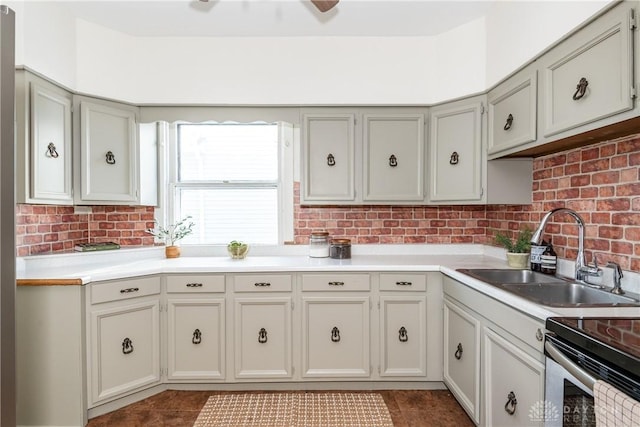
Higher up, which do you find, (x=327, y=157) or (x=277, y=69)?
(x=277, y=69)

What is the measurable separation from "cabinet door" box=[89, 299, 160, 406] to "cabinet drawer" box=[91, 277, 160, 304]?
6 centimetres

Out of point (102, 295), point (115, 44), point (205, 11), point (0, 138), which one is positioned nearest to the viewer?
point (0, 138)

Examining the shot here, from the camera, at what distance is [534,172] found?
249cm

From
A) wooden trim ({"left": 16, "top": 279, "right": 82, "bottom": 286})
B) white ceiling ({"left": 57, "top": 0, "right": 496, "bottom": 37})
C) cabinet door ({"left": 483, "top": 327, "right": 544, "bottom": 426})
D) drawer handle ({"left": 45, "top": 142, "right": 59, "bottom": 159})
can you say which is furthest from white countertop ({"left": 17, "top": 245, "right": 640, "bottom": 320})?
white ceiling ({"left": 57, "top": 0, "right": 496, "bottom": 37})

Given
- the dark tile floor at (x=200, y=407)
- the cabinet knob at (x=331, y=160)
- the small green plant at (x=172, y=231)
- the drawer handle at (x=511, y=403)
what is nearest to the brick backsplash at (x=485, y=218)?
the small green plant at (x=172, y=231)

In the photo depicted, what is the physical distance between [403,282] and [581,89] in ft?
4.88

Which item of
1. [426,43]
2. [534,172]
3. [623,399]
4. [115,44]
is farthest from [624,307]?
[115,44]

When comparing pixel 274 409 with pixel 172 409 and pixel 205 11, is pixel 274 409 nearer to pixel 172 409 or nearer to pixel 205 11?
pixel 172 409

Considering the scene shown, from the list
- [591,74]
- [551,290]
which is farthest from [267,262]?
[591,74]

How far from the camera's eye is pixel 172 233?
9.78 feet

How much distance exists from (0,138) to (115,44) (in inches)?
55.6

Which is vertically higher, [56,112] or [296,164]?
[56,112]

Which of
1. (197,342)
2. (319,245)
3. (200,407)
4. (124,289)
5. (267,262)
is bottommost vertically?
(200,407)

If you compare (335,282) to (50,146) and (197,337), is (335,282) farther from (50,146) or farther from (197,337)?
(50,146)
